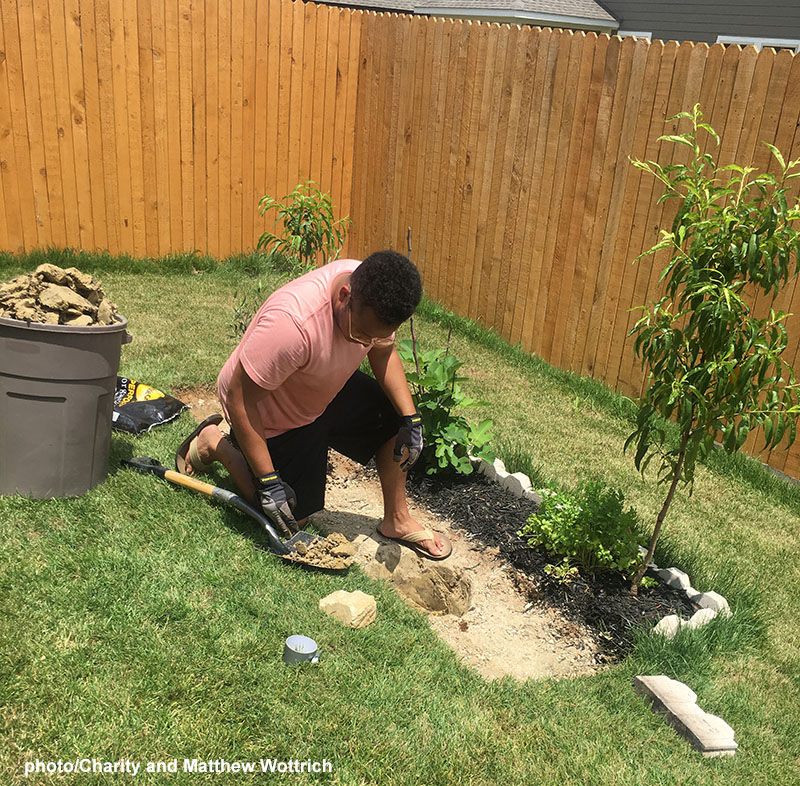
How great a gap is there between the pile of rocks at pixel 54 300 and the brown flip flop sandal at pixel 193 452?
2.30 ft

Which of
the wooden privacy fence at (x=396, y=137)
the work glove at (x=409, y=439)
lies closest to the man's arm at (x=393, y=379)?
the work glove at (x=409, y=439)

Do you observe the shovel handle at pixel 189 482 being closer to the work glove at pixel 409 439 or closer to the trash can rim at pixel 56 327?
the trash can rim at pixel 56 327

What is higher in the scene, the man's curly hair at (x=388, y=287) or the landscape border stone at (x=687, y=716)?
the man's curly hair at (x=388, y=287)

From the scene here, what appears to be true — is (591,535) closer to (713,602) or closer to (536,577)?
(536,577)

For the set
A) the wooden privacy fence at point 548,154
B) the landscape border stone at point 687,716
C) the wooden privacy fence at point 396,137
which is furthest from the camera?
the wooden privacy fence at point 396,137

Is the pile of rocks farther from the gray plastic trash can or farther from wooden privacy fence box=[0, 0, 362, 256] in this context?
wooden privacy fence box=[0, 0, 362, 256]

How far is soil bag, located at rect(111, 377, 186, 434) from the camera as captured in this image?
4535 mm

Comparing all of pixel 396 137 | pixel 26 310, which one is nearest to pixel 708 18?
pixel 396 137

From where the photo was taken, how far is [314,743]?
8.21 ft

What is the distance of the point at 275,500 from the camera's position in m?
3.32

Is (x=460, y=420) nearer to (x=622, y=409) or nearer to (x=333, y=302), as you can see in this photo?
(x=333, y=302)

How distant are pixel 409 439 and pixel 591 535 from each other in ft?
3.18

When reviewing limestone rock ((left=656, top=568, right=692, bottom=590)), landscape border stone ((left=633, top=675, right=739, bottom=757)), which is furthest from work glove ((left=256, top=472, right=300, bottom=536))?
limestone rock ((left=656, top=568, right=692, bottom=590))

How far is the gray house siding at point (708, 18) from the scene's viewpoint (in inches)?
445
